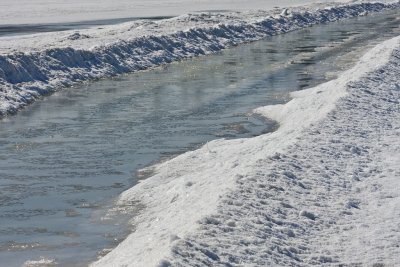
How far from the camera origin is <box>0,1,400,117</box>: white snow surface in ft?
Answer: 84.3

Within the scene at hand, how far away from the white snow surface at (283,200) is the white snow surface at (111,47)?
29.6 feet

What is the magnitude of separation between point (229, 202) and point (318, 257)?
5.98 ft

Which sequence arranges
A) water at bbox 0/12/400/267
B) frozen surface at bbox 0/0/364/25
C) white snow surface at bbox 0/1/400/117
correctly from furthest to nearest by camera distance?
frozen surface at bbox 0/0/364/25 < white snow surface at bbox 0/1/400/117 < water at bbox 0/12/400/267

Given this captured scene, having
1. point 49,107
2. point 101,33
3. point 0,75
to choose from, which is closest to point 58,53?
point 0,75

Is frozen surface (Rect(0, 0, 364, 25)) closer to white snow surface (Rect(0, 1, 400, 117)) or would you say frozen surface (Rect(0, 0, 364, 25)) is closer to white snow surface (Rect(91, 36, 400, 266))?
white snow surface (Rect(0, 1, 400, 117))

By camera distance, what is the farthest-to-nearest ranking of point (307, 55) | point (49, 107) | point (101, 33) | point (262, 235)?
point (101, 33), point (307, 55), point (49, 107), point (262, 235)

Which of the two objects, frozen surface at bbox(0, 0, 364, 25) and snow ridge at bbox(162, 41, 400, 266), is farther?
frozen surface at bbox(0, 0, 364, 25)

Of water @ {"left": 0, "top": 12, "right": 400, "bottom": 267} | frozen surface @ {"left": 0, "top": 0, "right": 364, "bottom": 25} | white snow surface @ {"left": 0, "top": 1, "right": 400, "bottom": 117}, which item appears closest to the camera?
water @ {"left": 0, "top": 12, "right": 400, "bottom": 267}

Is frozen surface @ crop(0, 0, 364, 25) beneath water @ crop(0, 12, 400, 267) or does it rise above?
above

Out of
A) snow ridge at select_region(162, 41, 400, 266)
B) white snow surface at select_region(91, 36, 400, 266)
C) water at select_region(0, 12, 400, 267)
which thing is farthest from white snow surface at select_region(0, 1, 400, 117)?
snow ridge at select_region(162, 41, 400, 266)

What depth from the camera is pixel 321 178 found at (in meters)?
12.9

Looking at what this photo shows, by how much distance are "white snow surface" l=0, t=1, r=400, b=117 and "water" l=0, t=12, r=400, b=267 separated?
0.90m

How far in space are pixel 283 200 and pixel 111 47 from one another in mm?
21250

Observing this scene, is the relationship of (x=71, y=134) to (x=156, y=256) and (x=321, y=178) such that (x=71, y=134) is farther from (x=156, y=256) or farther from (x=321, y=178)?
(x=156, y=256)
